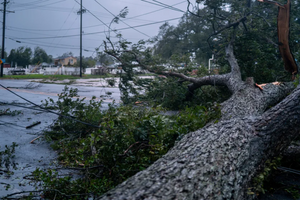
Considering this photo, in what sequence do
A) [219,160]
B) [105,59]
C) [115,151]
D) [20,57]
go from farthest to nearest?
1. [20,57]
2. [105,59]
3. [115,151]
4. [219,160]

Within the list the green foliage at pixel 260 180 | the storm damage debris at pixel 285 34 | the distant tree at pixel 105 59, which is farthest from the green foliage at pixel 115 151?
the storm damage debris at pixel 285 34

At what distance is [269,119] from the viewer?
3.02 metres

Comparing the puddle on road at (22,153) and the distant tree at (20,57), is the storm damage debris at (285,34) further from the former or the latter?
the distant tree at (20,57)

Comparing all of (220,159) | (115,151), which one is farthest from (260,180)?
(115,151)

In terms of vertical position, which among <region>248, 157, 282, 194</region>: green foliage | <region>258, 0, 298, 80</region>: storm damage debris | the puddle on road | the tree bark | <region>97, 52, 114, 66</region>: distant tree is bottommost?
the puddle on road

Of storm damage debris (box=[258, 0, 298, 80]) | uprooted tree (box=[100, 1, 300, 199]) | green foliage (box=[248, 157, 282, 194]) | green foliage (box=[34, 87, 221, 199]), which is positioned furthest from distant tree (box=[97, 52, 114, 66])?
green foliage (box=[248, 157, 282, 194])

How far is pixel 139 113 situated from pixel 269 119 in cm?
228

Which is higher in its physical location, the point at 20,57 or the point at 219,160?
the point at 20,57

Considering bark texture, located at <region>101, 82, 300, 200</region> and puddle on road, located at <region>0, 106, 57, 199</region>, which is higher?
bark texture, located at <region>101, 82, 300, 200</region>

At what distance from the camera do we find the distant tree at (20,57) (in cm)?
4141

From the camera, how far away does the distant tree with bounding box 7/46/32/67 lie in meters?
41.4

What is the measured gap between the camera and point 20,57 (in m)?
42.2

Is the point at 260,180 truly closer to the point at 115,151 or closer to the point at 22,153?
the point at 115,151

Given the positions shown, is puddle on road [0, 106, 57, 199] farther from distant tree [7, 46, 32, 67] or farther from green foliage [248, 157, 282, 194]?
distant tree [7, 46, 32, 67]
